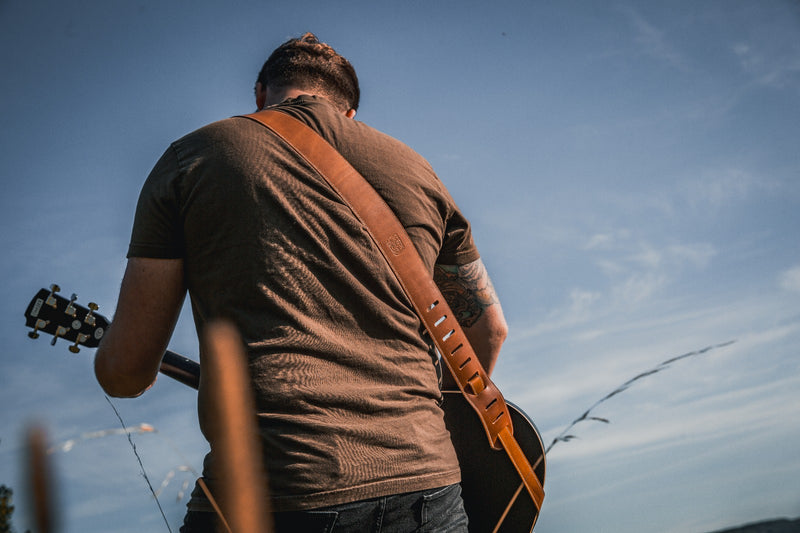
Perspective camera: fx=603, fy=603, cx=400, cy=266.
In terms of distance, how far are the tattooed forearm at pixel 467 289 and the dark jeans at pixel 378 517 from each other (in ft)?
2.72

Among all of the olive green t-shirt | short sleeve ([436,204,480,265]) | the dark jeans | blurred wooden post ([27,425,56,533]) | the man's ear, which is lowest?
the dark jeans

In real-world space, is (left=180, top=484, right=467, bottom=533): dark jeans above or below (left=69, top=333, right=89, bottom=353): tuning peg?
below

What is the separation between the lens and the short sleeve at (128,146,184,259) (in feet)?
5.11

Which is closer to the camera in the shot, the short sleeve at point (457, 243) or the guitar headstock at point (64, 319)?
the short sleeve at point (457, 243)

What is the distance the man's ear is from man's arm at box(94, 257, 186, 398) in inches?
36.4

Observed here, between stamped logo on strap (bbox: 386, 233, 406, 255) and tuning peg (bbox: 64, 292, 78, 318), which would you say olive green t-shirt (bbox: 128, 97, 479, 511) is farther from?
tuning peg (bbox: 64, 292, 78, 318)

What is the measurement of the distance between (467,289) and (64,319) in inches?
68.0

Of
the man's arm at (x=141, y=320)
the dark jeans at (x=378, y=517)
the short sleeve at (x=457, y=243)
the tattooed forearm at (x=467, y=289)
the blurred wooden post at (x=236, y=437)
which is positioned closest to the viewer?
the blurred wooden post at (x=236, y=437)

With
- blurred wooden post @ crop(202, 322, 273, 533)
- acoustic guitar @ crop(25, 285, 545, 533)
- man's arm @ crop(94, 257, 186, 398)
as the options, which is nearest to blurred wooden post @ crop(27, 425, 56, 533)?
blurred wooden post @ crop(202, 322, 273, 533)

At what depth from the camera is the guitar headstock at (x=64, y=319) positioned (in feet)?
8.22

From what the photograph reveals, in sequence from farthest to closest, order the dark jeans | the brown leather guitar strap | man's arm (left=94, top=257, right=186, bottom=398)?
1. the brown leather guitar strap
2. man's arm (left=94, top=257, right=186, bottom=398)
3. the dark jeans

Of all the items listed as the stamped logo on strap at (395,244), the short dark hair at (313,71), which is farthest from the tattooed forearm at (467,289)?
the short dark hair at (313,71)

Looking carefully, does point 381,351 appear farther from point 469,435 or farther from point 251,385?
point 469,435

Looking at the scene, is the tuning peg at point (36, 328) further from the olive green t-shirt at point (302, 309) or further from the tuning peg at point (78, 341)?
the olive green t-shirt at point (302, 309)
